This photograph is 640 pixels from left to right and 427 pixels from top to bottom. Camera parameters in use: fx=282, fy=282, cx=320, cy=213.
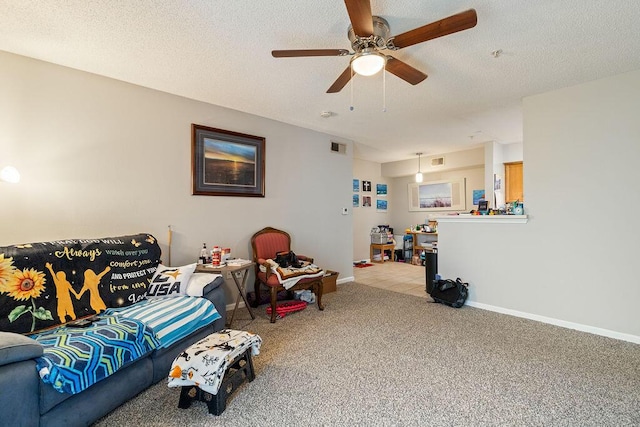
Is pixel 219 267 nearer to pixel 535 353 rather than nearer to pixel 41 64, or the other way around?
pixel 41 64

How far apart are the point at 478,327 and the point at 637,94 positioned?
263 centimetres

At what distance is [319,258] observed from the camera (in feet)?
14.9

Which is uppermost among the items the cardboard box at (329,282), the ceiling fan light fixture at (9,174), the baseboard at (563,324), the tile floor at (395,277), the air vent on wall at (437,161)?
the air vent on wall at (437,161)

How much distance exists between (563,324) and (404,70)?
120 inches

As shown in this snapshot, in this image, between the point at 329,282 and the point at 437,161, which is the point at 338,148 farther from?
the point at 437,161

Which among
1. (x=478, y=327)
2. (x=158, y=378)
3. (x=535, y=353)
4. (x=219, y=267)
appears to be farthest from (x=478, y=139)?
(x=158, y=378)

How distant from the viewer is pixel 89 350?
5.01 ft

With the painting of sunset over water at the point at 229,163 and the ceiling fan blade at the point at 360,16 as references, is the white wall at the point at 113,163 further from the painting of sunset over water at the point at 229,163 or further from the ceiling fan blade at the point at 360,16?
the ceiling fan blade at the point at 360,16

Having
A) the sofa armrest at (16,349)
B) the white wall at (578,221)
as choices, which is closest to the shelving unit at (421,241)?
the white wall at (578,221)

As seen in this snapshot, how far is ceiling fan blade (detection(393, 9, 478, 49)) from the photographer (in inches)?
61.7

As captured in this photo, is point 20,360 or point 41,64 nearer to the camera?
point 20,360

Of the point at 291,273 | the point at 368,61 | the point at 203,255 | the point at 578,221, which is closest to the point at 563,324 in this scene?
the point at 578,221

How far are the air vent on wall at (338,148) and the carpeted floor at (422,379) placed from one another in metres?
2.81

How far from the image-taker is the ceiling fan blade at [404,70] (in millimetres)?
2082
